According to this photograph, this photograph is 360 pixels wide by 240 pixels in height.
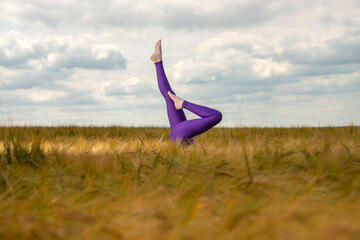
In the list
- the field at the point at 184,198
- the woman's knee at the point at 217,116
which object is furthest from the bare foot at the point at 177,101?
the field at the point at 184,198

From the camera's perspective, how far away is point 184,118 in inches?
183

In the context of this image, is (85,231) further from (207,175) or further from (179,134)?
(179,134)

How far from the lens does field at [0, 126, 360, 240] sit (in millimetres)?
1493

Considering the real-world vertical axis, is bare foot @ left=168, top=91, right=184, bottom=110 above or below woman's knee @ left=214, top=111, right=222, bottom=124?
above

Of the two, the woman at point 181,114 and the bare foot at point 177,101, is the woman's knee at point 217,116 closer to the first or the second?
the woman at point 181,114

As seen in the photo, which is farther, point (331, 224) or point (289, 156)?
point (289, 156)

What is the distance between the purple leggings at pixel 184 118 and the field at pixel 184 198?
1163 millimetres

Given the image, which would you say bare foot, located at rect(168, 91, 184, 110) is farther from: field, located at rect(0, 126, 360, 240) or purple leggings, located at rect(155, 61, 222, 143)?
field, located at rect(0, 126, 360, 240)

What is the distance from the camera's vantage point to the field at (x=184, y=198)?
4.90 feet

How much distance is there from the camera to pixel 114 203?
1.88 metres

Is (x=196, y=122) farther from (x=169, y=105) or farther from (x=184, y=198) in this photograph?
(x=184, y=198)

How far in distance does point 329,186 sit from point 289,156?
0.62m

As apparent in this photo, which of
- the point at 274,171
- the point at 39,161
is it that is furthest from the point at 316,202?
the point at 39,161

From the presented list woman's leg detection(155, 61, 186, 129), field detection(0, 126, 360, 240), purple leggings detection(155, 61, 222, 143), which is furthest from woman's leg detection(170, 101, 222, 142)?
field detection(0, 126, 360, 240)
